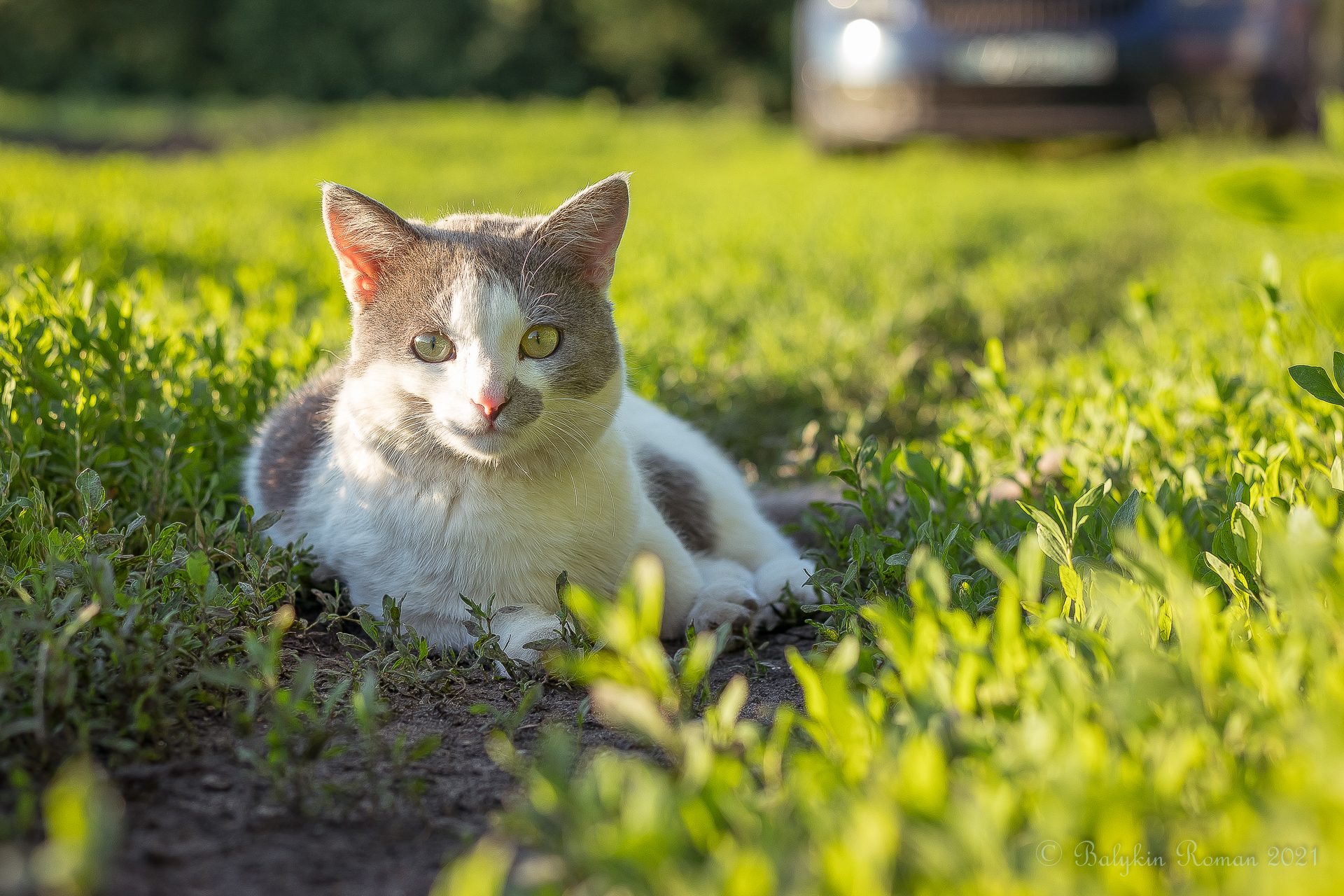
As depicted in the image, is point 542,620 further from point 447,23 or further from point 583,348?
point 447,23

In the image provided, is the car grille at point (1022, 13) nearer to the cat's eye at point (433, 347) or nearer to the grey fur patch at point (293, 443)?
the grey fur patch at point (293, 443)

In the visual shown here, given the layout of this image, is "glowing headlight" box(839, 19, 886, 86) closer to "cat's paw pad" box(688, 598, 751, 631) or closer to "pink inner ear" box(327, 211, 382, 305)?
"pink inner ear" box(327, 211, 382, 305)

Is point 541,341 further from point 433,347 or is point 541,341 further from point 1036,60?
point 1036,60

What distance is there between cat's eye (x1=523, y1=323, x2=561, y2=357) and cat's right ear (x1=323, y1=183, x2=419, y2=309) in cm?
36

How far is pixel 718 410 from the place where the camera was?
151 inches

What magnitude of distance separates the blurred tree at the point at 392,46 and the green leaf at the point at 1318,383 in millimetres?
23917

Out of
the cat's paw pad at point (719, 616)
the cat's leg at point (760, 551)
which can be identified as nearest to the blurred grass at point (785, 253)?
the cat's leg at point (760, 551)

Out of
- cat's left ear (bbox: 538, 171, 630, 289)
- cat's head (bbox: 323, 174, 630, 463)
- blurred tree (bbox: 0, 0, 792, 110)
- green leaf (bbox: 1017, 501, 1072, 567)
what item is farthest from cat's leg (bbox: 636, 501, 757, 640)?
blurred tree (bbox: 0, 0, 792, 110)

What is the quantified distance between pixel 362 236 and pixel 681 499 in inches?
43.3

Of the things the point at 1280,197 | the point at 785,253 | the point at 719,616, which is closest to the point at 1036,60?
the point at 785,253

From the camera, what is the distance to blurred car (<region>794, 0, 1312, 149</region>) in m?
9.48

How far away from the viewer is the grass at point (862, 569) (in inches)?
43.3

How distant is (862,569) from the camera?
7.77ft

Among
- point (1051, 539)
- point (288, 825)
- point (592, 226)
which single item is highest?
point (592, 226)
